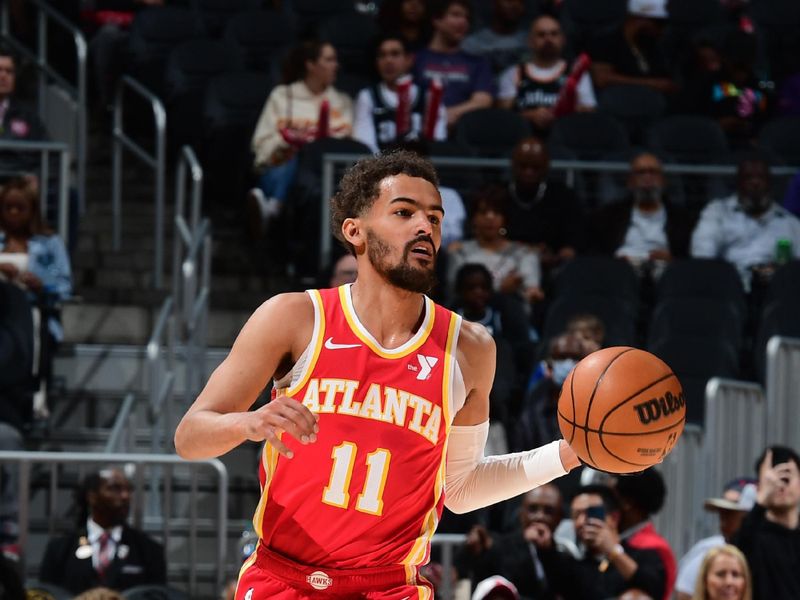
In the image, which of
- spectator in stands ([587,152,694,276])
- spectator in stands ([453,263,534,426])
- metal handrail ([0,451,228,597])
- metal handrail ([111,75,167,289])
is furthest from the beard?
metal handrail ([111,75,167,289])

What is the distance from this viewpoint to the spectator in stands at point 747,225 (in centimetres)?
1096

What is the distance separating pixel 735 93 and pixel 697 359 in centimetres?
383

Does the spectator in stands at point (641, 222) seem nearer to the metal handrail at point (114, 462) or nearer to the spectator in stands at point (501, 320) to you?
the spectator in stands at point (501, 320)

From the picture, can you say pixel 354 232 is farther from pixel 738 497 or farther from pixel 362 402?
pixel 738 497

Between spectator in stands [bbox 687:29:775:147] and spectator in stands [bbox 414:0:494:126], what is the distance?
69.5 inches

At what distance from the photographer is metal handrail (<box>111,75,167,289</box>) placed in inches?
452

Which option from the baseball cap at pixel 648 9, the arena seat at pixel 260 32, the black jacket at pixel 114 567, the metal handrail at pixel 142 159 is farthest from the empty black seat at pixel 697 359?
the arena seat at pixel 260 32

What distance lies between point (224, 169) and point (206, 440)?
842 cm

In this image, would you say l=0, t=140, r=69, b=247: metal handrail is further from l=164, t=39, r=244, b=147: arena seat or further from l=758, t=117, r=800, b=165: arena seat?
l=758, t=117, r=800, b=165: arena seat

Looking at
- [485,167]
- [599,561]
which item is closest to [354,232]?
[599,561]

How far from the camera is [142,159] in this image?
41.9 feet

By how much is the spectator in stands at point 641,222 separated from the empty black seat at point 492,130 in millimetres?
1137

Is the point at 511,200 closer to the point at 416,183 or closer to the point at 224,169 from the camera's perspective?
the point at 224,169

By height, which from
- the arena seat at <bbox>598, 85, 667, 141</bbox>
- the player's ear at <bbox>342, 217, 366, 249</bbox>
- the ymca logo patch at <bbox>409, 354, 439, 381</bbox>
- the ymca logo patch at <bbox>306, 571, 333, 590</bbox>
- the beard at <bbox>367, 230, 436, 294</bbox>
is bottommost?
the ymca logo patch at <bbox>306, 571, 333, 590</bbox>
